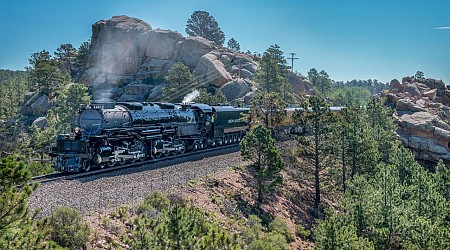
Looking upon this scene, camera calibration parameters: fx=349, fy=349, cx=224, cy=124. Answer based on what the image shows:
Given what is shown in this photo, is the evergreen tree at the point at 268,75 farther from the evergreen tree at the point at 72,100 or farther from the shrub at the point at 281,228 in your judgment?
the shrub at the point at 281,228

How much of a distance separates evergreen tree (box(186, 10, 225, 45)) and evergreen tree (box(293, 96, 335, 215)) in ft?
270

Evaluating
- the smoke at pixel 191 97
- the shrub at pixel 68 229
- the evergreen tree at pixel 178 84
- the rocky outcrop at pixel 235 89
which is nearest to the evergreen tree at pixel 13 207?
the shrub at pixel 68 229

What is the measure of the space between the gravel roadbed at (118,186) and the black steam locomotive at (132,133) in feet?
6.20

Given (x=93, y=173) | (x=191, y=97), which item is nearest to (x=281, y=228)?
(x=93, y=173)

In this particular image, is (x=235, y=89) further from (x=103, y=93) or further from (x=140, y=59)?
(x=103, y=93)

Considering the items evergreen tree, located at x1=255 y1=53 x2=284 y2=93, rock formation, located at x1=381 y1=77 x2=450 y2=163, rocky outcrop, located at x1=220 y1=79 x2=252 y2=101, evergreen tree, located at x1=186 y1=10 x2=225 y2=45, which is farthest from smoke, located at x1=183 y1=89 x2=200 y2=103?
evergreen tree, located at x1=186 y1=10 x2=225 y2=45

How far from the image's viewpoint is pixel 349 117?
33.5 metres

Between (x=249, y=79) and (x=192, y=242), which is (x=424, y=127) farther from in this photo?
(x=192, y=242)

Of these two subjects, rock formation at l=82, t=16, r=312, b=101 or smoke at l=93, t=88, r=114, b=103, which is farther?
rock formation at l=82, t=16, r=312, b=101

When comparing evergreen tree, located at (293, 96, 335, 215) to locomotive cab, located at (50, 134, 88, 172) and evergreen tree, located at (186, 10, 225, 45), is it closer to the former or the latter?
locomotive cab, located at (50, 134, 88, 172)

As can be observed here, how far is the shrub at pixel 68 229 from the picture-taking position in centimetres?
1125

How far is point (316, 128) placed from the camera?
87.1 feet

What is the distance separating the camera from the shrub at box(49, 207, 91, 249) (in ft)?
36.9

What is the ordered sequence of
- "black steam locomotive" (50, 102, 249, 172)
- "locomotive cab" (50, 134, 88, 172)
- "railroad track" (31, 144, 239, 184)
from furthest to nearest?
1. "black steam locomotive" (50, 102, 249, 172)
2. "locomotive cab" (50, 134, 88, 172)
3. "railroad track" (31, 144, 239, 184)
